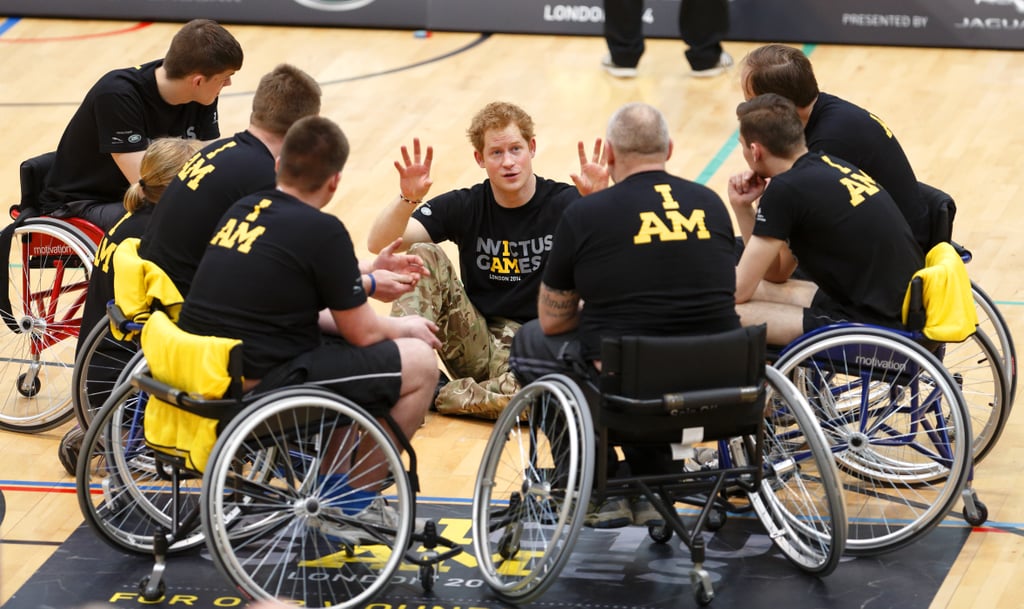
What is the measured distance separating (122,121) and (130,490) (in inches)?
58.5

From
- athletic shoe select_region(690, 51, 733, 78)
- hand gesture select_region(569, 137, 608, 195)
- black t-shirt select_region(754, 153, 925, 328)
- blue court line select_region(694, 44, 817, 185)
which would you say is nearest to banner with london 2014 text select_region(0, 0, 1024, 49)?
athletic shoe select_region(690, 51, 733, 78)

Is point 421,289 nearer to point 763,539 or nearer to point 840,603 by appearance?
point 763,539

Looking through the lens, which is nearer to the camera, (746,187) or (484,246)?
(746,187)

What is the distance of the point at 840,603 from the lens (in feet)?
12.6

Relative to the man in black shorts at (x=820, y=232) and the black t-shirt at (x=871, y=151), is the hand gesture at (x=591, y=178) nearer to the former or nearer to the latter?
the man in black shorts at (x=820, y=232)

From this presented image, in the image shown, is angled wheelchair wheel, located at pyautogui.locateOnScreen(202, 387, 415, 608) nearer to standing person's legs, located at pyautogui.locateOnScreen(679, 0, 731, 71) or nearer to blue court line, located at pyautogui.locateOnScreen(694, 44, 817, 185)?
blue court line, located at pyautogui.locateOnScreen(694, 44, 817, 185)

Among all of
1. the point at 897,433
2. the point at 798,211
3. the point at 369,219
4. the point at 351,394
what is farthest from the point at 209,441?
the point at 369,219

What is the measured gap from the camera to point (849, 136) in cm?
464

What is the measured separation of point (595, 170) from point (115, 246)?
1.52 m

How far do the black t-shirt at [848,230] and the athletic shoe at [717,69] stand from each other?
476 cm

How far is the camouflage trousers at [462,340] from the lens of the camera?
5.02m

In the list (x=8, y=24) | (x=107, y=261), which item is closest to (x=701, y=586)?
(x=107, y=261)

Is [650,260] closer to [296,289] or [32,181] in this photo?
[296,289]

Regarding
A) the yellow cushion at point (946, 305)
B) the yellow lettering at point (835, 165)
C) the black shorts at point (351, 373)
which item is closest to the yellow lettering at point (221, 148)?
the black shorts at point (351, 373)
